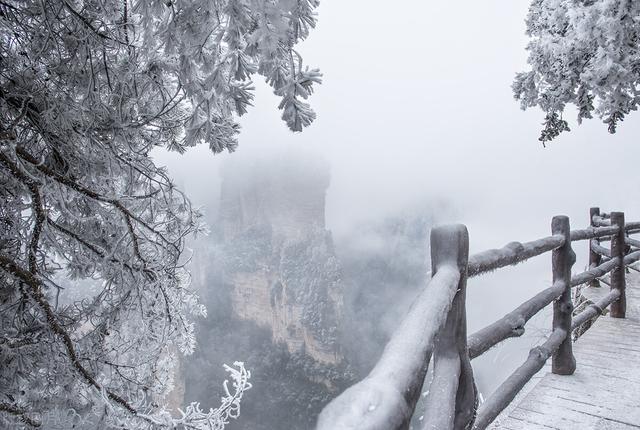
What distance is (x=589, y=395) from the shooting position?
111 inches

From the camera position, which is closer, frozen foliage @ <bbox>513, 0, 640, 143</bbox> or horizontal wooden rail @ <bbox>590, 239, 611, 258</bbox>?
frozen foliage @ <bbox>513, 0, 640, 143</bbox>

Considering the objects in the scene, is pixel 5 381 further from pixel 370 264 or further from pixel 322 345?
pixel 370 264

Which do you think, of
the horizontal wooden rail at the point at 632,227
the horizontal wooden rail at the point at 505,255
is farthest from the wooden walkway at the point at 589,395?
the horizontal wooden rail at the point at 632,227

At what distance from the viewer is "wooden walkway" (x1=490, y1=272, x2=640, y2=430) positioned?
2.44 m

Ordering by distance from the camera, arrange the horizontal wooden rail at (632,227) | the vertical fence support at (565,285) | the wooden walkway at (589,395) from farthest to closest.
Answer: the horizontal wooden rail at (632,227), the vertical fence support at (565,285), the wooden walkway at (589,395)

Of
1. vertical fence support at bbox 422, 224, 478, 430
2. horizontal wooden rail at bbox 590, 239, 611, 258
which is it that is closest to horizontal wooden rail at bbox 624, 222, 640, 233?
horizontal wooden rail at bbox 590, 239, 611, 258

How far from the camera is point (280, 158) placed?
3083 inches

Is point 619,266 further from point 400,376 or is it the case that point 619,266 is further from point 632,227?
point 400,376

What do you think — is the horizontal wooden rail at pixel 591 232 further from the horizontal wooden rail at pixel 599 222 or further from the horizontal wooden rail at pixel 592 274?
the horizontal wooden rail at pixel 599 222

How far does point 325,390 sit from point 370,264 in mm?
37268

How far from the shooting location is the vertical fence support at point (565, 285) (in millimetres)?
3027

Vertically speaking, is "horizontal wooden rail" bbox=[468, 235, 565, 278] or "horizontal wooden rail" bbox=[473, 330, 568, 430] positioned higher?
"horizontal wooden rail" bbox=[468, 235, 565, 278]

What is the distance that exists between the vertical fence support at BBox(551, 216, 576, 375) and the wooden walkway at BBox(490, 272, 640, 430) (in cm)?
16

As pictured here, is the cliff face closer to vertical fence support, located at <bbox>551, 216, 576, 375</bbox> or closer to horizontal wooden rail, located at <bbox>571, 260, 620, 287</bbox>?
horizontal wooden rail, located at <bbox>571, 260, 620, 287</bbox>
